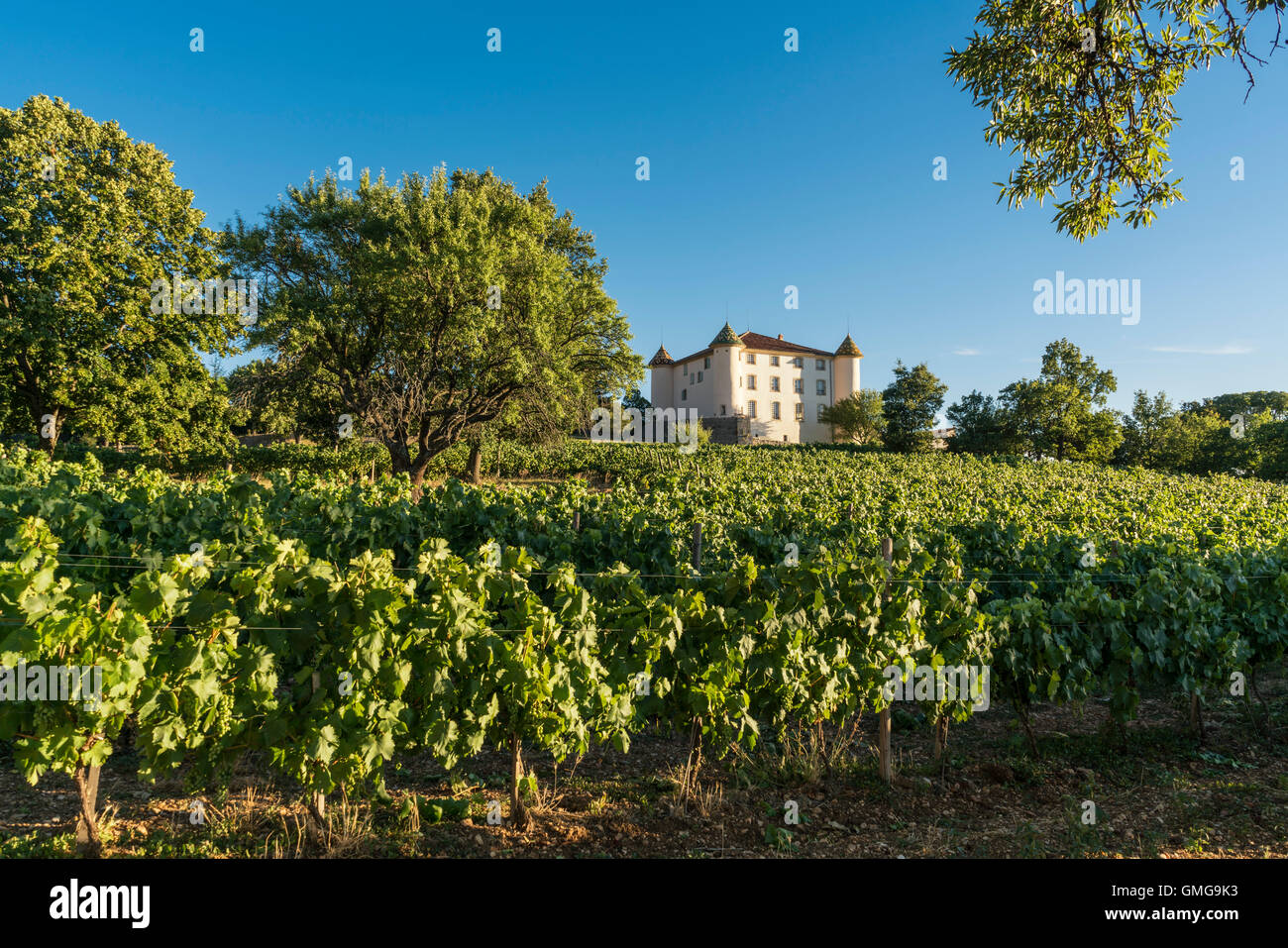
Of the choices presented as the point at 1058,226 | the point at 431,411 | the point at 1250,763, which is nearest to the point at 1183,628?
the point at 1250,763


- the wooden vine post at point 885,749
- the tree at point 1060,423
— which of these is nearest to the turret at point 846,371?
the tree at point 1060,423

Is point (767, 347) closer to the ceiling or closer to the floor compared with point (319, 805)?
closer to the ceiling

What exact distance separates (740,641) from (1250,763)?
16.4 feet

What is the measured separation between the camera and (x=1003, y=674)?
553 cm

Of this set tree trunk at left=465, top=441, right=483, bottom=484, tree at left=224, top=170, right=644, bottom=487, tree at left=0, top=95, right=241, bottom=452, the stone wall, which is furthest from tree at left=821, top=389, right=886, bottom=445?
tree at left=0, top=95, right=241, bottom=452

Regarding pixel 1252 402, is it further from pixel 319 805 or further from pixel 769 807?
pixel 319 805

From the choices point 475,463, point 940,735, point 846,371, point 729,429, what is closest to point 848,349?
point 846,371

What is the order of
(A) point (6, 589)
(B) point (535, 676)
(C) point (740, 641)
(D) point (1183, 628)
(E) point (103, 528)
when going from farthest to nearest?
(E) point (103, 528) → (D) point (1183, 628) → (C) point (740, 641) → (B) point (535, 676) → (A) point (6, 589)

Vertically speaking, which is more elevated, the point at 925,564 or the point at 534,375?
the point at 534,375

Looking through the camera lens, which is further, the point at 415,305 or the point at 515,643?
the point at 415,305

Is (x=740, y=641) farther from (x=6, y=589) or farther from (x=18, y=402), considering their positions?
(x=18, y=402)

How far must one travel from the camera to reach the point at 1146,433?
57.1m

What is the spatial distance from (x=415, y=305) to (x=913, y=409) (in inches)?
1849

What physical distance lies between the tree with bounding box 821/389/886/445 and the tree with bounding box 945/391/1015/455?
259 inches
